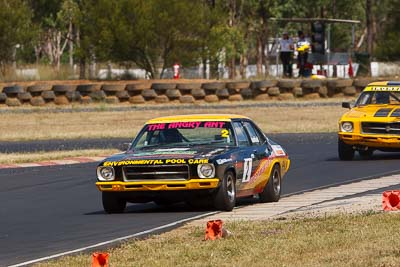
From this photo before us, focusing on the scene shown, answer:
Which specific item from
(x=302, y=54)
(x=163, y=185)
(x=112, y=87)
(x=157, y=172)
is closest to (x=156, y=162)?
(x=157, y=172)

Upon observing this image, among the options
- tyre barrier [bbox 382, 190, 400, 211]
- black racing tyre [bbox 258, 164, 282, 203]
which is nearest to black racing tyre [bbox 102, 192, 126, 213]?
black racing tyre [bbox 258, 164, 282, 203]

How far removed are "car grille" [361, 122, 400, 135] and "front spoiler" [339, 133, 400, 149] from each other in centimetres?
9

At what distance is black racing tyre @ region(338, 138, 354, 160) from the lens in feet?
72.9

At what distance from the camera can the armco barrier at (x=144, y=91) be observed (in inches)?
1635

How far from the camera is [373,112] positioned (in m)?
22.1

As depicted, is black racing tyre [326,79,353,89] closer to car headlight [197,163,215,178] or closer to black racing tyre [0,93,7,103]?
black racing tyre [0,93,7,103]

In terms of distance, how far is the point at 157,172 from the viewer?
14047mm

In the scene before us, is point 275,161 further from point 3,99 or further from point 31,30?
point 31,30

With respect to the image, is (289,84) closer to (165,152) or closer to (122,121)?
(122,121)

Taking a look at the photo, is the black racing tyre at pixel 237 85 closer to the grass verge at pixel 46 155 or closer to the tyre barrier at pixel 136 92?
the tyre barrier at pixel 136 92

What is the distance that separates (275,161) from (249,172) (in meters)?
1.02

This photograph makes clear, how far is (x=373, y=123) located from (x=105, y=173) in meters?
8.69

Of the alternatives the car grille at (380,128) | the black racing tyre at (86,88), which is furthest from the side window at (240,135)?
the black racing tyre at (86,88)

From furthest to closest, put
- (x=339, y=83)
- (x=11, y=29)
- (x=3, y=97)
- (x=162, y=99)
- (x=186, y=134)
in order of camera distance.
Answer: (x=11, y=29) < (x=339, y=83) < (x=162, y=99) < (x=3, y=97) < (x=186, y=134)
